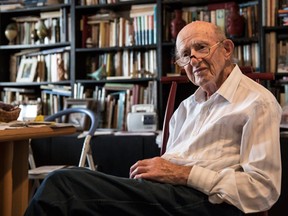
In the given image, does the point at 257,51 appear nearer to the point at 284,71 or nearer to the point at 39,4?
the point at 284,71

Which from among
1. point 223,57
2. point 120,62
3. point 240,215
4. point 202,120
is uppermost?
point 120,62

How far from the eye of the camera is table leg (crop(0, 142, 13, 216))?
1.38 metres

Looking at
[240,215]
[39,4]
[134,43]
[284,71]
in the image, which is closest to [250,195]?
[240,215]

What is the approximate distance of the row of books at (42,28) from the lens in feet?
11.2

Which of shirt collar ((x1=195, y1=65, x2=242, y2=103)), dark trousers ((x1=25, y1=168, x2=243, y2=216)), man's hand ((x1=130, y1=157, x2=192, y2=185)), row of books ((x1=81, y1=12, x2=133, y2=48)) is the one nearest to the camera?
dark trousers ((x1=25, y1=168, x2=243, y2=216))

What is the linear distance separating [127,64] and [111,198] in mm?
2263

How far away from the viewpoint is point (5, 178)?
1.39 m

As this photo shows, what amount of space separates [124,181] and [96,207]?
0.36 ft

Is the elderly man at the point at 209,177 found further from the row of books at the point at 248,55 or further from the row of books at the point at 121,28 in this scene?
the row of books at the point at 121,28

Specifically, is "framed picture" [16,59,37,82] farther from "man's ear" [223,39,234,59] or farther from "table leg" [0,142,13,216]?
"man's ear" [223,39,234,59]

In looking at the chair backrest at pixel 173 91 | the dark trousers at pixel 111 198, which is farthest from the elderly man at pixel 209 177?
the chair backrest at pixel 173 91

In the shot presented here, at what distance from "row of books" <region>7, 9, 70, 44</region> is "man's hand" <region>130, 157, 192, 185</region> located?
2409 mm

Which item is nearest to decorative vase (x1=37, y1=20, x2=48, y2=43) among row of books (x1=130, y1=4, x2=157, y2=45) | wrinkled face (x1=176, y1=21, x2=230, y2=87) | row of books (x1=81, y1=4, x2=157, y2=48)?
row of books (x1=81, y1=4, x2=157, y2=48)

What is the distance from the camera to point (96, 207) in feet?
3.43
